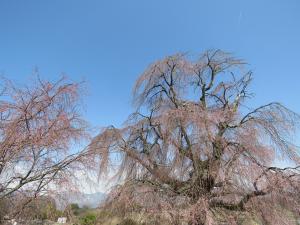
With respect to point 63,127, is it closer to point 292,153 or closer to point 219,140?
point 219,140

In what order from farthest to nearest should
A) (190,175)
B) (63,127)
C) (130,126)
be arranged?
(130,126) < (190,175) < (63,127)

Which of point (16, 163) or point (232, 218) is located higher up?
point (16, 163)

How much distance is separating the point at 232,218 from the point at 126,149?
3.19 m

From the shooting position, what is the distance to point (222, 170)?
7.38 meters

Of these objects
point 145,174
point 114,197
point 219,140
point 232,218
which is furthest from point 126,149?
point 232,218

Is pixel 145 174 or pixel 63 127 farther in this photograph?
pixel 145 174

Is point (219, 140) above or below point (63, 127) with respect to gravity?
above

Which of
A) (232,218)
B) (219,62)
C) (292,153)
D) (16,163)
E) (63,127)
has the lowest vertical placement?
(232,218)

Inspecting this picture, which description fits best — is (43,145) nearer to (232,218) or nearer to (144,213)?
(144,213)

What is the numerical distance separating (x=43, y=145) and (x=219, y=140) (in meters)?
4.62

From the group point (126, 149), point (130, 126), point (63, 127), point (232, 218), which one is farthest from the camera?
point (130, 126)

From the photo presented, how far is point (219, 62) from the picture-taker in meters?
10.2

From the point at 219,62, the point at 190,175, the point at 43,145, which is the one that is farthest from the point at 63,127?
the point at 219,62

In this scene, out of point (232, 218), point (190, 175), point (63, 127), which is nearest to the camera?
point (63, 127)
